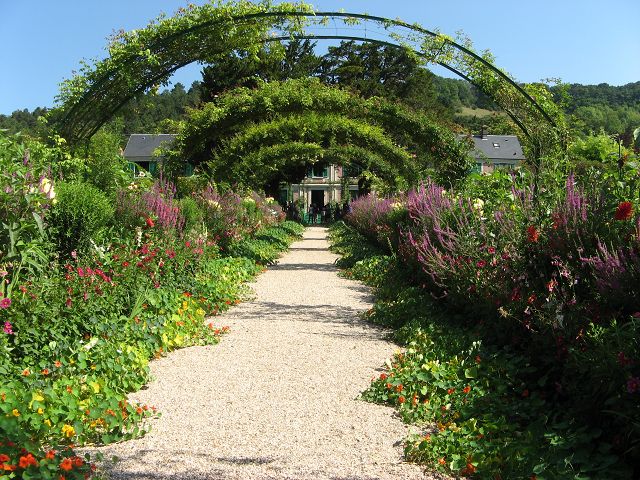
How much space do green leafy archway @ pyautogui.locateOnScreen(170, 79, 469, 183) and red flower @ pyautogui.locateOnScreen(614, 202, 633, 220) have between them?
8507 millimetres

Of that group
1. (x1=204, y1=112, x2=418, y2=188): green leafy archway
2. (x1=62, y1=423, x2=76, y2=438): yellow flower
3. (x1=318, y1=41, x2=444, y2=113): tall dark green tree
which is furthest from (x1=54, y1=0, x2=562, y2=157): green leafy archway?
(x1=318, y1=41, x2=444, y2=113): tall dark green tree

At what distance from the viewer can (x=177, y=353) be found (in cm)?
548

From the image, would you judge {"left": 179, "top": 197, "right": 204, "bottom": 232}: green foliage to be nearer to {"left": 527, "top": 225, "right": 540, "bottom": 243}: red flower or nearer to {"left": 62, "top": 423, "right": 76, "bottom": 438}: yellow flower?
{"left": 527, "top": 225, "right": 540, "bottom": 243}: red flower

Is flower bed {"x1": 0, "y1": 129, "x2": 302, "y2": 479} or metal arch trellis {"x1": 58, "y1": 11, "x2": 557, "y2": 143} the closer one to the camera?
flower bed {"x1": 0, "y1": 129, "x2": 302, "y2": 479}

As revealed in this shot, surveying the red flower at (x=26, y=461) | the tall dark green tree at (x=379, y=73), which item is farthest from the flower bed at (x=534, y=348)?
the tall dark green tree at (x=379, y=73)

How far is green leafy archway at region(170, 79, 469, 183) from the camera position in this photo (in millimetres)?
12727

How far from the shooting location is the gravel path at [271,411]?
10.2 feet

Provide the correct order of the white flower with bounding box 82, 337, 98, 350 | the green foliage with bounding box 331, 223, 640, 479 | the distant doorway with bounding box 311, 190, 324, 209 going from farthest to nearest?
the distant doorway with bounding box 311, 190, 324, 209
the white flower with bounding box 82, 337, 98, 350
the green foliage with bounding box 331, 223, 640, 479

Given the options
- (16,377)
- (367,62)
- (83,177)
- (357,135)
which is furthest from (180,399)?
(367,62)

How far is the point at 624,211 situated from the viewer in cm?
364

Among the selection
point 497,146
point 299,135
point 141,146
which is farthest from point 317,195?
point 299,135

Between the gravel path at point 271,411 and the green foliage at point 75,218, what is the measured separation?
4.15 ft

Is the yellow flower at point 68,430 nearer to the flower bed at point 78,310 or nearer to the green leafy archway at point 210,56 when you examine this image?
the flower bed at point 78,310

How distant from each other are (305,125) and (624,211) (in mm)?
10945
